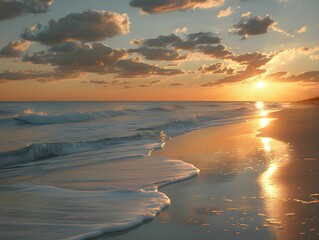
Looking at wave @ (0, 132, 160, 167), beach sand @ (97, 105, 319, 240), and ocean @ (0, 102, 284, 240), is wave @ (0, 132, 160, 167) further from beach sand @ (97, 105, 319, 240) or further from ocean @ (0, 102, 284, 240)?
beach sand @ (97, 105, 319, 240)

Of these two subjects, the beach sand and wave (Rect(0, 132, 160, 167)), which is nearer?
the beach sand

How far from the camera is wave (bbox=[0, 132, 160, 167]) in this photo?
1299 centimetres

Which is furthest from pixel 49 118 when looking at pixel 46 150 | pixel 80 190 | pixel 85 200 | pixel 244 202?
pixel 244 202

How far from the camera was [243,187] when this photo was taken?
23.2ft

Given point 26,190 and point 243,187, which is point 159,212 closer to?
point 243,187

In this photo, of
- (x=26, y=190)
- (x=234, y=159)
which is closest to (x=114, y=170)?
(x=26, y=190)

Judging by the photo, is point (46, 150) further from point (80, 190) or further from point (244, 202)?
point (244, 202)

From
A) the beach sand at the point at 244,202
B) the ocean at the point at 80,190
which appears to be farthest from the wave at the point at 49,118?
the beach sand at the point at 244,202


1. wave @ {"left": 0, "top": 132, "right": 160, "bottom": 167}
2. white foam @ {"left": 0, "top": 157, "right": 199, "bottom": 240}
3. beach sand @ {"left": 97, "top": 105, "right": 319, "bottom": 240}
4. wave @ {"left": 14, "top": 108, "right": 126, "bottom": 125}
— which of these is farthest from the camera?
wave @ {"left": 14, "top": 108, "right": 126, "bottom": 125}

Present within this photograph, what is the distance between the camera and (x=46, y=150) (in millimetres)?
14281

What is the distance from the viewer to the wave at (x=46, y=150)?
1299 centimetres

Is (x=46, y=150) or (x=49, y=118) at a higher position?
(x=49, y=118)

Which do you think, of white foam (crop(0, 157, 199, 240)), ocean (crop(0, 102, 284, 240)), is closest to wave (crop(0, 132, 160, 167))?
ocean (crop(0, 102, 284, 240))

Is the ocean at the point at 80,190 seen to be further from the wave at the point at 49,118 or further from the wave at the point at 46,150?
the wave at the point at 49,118
